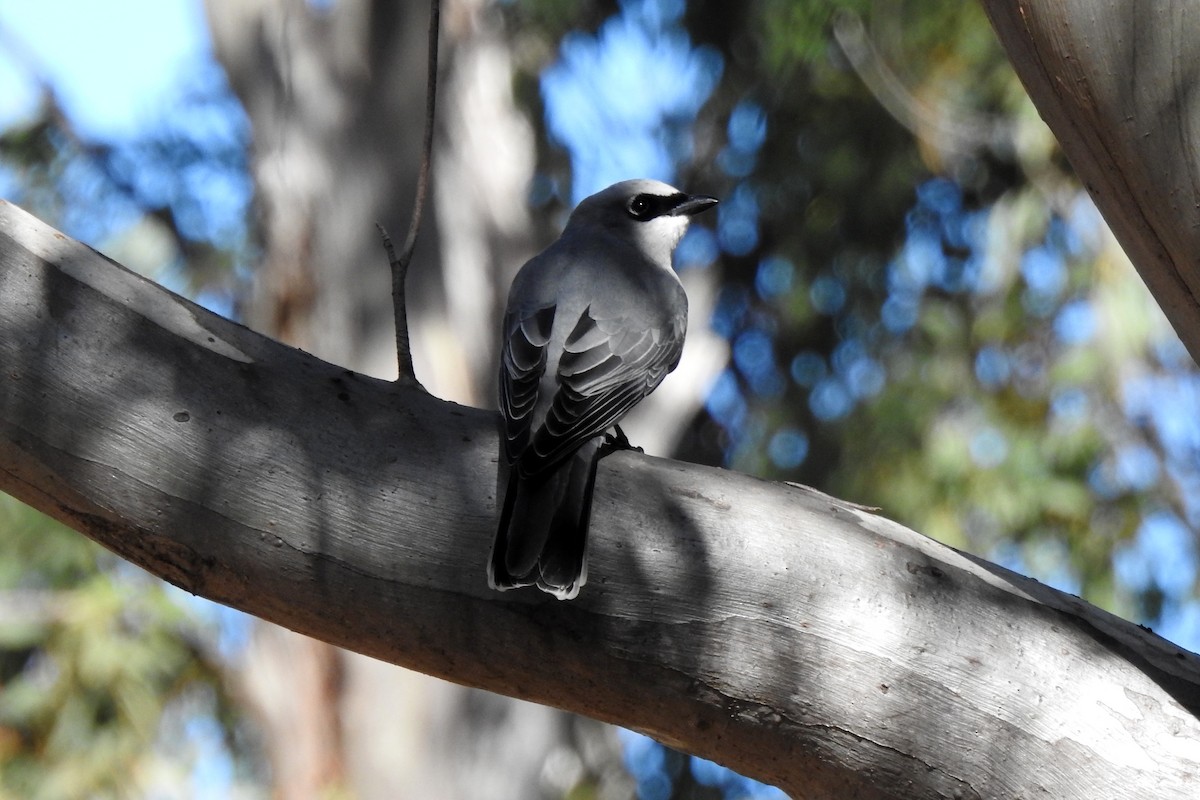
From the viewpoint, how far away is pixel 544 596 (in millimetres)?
2154

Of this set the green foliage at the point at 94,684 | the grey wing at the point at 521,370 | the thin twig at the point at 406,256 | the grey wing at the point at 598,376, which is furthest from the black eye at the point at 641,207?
the green foliage at the point at 94,684

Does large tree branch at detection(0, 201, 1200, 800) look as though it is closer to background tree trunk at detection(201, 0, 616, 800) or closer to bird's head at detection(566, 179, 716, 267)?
bird's head at detection(566, 179, 716, 267)

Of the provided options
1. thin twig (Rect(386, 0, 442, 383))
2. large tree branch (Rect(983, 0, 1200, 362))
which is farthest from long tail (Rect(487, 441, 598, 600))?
large tree branch (Rect(983, 0, 1200, 362))

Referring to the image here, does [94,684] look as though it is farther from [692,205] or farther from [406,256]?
[406,256]

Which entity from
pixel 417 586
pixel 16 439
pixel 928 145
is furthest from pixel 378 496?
pixel 928 145

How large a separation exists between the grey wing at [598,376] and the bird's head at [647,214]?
0.76m

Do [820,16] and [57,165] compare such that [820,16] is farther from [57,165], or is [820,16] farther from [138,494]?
[57,165]

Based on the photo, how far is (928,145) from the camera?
7.07 meters

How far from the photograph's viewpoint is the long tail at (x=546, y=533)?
2086 millimetres

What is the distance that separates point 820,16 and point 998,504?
8.34 feet

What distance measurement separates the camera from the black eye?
4234 mm

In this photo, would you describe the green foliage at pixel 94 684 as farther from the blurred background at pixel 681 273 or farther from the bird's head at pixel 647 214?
the bird's head at pixel 647 214

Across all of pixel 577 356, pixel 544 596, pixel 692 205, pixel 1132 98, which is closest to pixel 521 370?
pixel 577 356

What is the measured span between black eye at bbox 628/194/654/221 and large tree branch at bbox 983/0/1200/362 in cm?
206
